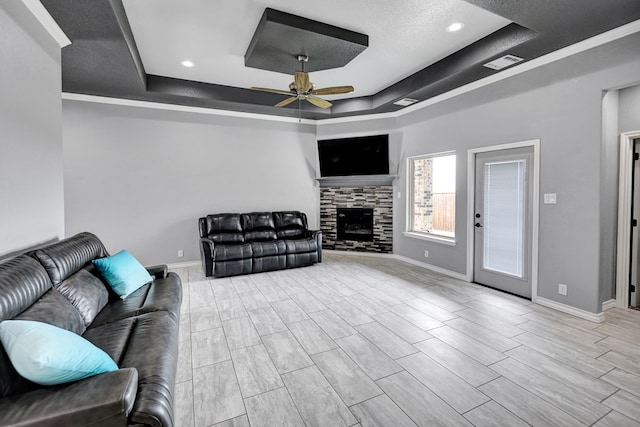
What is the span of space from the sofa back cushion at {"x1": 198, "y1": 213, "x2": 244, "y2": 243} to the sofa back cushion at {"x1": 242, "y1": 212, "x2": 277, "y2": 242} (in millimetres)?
132

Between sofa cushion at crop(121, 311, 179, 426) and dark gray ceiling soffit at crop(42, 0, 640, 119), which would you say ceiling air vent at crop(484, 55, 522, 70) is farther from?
sofa cushion at crop(121, 311, 179, 426)

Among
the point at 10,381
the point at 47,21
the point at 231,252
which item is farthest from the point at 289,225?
the point at 10,381

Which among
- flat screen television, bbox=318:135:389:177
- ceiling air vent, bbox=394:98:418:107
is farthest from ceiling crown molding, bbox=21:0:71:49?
ceiling air vent, bbox=394:98:418:107

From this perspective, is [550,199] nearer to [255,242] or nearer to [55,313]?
[255,242]

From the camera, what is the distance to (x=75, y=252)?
8.00 feet

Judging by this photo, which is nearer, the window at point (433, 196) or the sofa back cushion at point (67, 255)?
the sofa back cushion at point (67, 255)

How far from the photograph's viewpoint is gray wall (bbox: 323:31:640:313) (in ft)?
10.1

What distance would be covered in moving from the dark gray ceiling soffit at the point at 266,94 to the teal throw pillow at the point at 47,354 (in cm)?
259

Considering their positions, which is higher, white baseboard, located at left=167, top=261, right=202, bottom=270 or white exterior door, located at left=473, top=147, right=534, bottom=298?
white exterior door, located at left=473, top=147, right=534, bottom=298

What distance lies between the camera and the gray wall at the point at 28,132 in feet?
6.93

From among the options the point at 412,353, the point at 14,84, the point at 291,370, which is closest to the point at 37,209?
the point at 14,84

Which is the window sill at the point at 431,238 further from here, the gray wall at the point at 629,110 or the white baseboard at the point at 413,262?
the gray wall at the point at 629,110

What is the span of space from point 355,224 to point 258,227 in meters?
2.15

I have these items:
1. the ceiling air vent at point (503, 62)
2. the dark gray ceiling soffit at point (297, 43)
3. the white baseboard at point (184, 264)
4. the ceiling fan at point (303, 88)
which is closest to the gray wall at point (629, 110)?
the ceiling air vent at point (503, 62)
